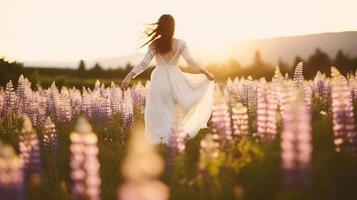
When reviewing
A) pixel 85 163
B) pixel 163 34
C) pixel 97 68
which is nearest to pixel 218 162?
pixel 85 163

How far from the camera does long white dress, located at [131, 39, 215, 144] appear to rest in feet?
42.8

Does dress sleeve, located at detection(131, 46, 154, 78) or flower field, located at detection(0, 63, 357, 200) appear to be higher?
dress sleeve, located at detection(131, 46, 154, 78)

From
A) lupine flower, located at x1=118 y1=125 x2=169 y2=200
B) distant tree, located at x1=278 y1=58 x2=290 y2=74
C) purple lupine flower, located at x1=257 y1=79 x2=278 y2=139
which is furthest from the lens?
distant tree, located at x1=278 y1=58 x2=290 y2=74

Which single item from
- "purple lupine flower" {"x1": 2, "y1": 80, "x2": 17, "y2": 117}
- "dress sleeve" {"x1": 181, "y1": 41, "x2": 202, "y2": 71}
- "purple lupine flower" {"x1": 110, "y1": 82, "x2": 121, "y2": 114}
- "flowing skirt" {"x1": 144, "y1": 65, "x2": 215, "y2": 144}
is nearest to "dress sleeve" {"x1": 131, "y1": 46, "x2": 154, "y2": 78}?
"flowing skirt" {"x1": 144, "y1": 65, "x2": 215, "y2": 144}

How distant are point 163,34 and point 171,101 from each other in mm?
1473

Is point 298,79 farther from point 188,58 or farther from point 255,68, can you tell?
point 255,68

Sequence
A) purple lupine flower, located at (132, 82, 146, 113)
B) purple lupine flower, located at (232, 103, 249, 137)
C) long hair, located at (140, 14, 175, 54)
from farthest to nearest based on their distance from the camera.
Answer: purple lupine flower, located at (132, 82, 146, 113) < long hair, located at (140, 14, 175, 54) < purple lupine flower, located at (232, 103, 249, 137)

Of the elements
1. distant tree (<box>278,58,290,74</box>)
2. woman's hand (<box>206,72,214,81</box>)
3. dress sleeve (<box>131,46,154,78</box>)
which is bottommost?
distant tree (<box>278,58,290,74</box>)

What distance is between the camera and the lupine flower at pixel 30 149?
7938 mm

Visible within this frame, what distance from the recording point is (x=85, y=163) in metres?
6.61

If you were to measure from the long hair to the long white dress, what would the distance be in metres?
0.16

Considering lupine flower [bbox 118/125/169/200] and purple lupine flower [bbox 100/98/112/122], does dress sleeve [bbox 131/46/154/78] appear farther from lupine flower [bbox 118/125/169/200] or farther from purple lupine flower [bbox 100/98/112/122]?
lupine flower [bbox 118/125/169/200]

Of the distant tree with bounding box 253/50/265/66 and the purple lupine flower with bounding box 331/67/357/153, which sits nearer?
the purple lupine flower with bounding box 331/67/357/153

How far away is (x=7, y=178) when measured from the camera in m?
6.65
